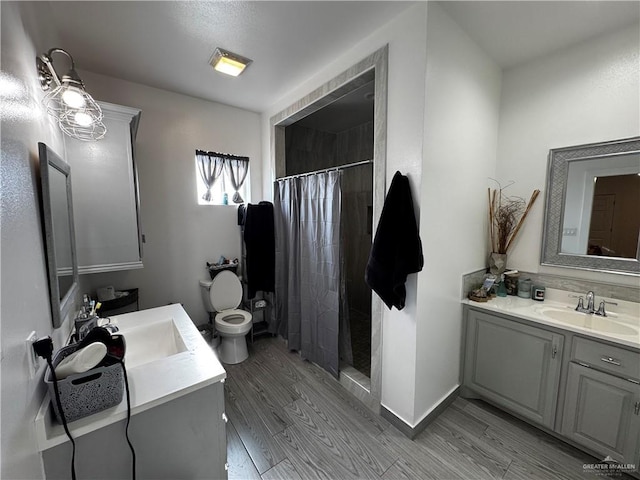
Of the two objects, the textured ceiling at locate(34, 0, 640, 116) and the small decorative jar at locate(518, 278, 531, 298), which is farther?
the small decorative jar at locate(518, 278, 531, 298)

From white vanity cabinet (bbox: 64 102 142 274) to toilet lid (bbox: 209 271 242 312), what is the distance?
3.14 ft

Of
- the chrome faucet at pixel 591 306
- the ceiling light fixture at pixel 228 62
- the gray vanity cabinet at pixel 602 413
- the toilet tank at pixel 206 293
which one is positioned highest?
the ceiling light fixture at pixel 228 62

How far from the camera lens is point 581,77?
1.87 metres

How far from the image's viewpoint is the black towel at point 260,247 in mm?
2920

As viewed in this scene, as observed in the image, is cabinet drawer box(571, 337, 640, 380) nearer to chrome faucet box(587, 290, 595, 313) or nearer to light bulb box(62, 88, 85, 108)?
chrome faucet box(587, 290, 595, 313)

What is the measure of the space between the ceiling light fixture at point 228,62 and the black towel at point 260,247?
1.29 m

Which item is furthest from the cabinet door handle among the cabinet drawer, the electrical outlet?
the electrical outlet

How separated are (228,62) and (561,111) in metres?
2.62

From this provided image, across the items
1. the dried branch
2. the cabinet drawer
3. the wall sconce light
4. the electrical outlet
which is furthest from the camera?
the dried branch

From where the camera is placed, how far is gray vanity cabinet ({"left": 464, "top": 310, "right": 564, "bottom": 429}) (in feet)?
5.60

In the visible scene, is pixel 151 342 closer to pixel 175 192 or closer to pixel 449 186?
pixel 175 192

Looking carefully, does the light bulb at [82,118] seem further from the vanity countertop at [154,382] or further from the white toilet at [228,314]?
the white toilet at [228,314]

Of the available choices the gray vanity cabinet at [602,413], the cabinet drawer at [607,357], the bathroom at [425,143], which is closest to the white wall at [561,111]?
the bathroom at [425,143]

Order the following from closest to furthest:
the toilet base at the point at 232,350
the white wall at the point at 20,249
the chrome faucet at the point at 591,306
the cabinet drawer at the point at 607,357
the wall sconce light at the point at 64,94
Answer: the white wall at the point at 20,249, the wall sconce light at the point at 64,94, the cabinet drawer at the point at 607,357, the chrome faucet at the point at 591,306, the toilet base at the point at 232,350
